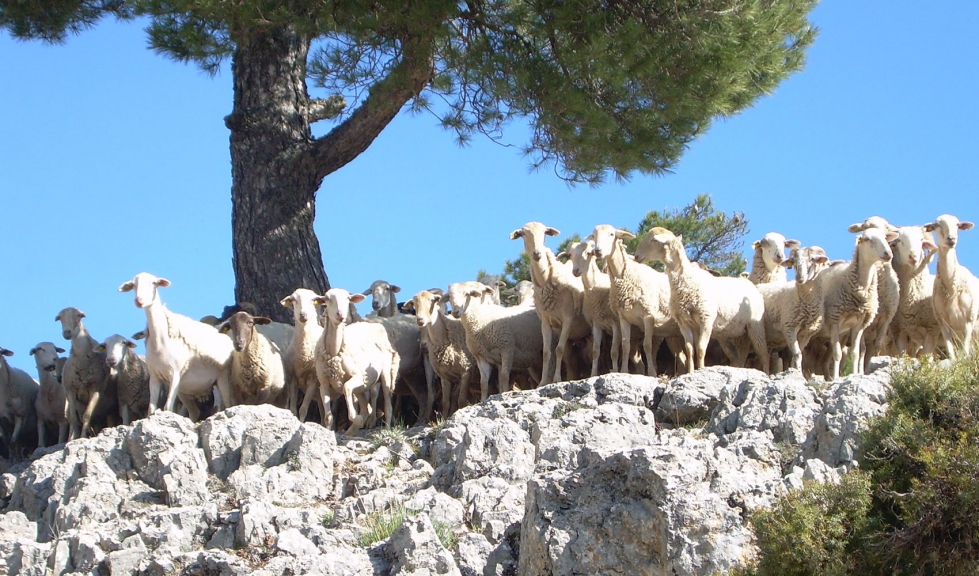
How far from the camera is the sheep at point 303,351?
1647 cm

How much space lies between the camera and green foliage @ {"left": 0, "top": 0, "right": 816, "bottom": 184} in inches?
609

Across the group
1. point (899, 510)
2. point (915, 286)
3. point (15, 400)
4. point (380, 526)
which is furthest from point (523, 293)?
point (899, 510)

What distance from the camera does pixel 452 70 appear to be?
16.9m

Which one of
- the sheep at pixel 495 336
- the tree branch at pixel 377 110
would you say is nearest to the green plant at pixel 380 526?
the sheep at pixel 495 336

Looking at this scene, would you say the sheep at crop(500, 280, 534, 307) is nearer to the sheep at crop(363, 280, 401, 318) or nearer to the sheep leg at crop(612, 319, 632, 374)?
the sheep at crop(363, 280, 401, 318)

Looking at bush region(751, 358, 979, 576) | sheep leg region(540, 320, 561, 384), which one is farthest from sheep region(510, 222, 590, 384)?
bush region(751, 358, 979, 576)

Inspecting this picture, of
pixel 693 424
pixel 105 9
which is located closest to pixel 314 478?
pixel 693 424

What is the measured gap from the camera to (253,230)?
1811 centimetres

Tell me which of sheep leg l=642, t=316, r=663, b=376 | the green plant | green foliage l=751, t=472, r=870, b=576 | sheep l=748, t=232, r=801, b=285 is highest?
sheep l=748, t=232, r=801, b=285

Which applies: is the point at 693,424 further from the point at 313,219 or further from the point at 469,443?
the point at 313,219

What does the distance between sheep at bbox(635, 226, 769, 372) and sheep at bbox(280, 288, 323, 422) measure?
425 centimetres

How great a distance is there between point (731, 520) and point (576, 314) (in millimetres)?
7599

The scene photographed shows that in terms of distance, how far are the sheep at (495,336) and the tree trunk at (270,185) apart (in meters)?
2.15

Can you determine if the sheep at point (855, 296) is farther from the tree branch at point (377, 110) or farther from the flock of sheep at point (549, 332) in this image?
the tree branch at point (377, 110)
